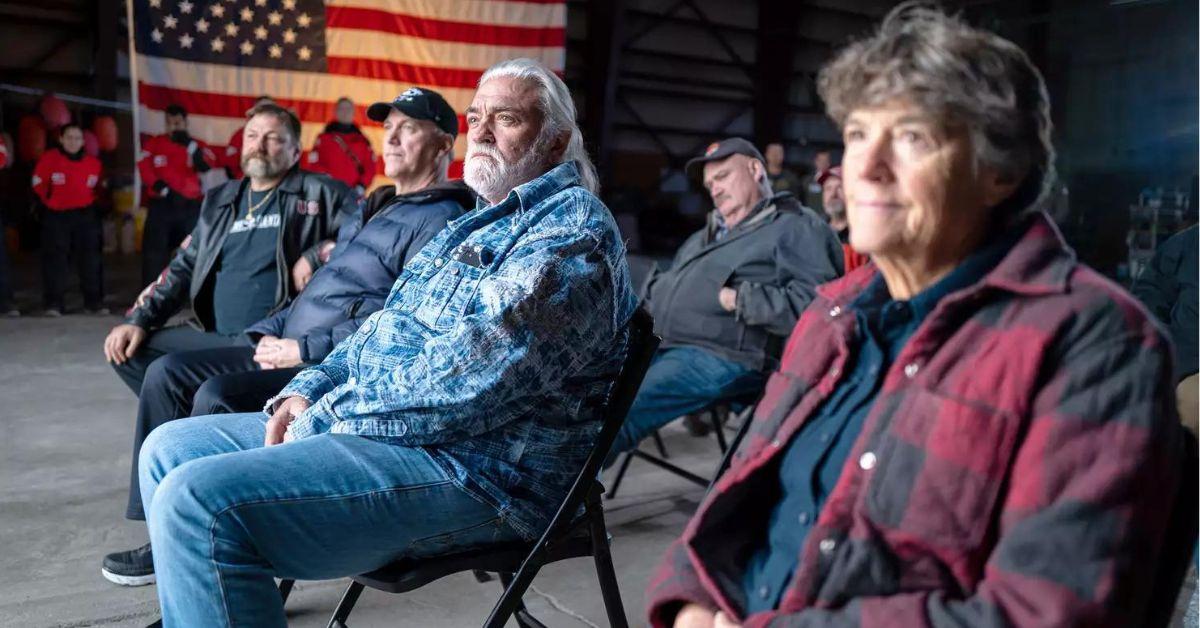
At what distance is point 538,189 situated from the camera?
197 centimetres

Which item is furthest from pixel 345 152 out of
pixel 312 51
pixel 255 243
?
pixel 255 243

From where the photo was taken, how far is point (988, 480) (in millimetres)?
996

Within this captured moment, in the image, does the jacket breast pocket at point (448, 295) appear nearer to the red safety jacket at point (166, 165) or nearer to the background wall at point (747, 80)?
the red safety jacket at point (166, 165)

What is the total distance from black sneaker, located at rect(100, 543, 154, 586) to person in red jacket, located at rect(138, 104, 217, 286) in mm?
5716

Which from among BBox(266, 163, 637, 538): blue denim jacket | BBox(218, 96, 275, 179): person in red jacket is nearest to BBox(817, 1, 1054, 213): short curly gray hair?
BBox(266, 163, 637, 538): blue denim jacket

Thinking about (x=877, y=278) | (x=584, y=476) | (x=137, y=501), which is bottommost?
(x=137, y=501)

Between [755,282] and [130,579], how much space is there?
6.68 ft

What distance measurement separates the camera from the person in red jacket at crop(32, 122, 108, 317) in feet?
25.4

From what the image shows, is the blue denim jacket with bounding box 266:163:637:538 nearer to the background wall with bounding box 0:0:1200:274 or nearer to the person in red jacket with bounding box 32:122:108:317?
the person in red jacket with bounding box 32:122:108:317

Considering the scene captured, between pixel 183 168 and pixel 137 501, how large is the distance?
230 inches

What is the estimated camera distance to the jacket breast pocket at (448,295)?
1.88 m

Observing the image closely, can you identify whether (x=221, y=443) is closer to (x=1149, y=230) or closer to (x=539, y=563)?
(x=539, y=563)

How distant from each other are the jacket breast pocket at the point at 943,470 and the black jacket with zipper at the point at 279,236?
9.01 feet

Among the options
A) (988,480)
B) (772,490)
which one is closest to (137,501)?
(772,490)
